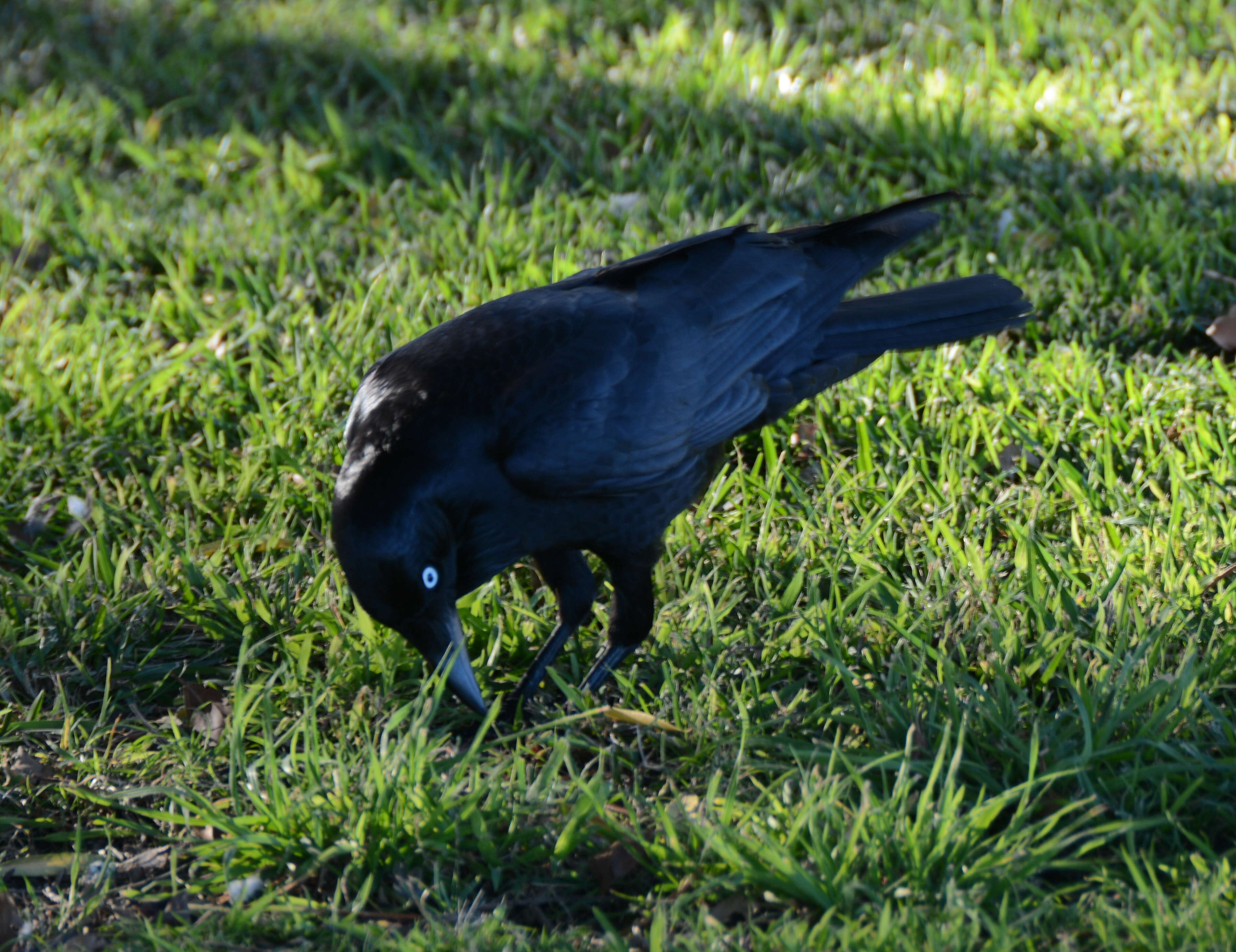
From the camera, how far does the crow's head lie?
2.31m

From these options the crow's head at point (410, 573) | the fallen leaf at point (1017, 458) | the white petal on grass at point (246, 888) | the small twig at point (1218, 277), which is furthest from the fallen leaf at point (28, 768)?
the small twig at point (1218, 277)

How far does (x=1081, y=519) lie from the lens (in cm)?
317

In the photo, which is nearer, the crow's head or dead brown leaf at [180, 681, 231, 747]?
the crow's head

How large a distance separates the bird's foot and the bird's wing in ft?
1.51

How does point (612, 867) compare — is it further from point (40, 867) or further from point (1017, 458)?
point (1017, 458)

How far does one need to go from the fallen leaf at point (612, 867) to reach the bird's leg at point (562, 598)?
1.96 feet

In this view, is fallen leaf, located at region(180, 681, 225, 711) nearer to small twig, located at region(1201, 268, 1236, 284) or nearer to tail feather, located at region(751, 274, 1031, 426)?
tail feather, located at region(751, 274, 1031, 426)

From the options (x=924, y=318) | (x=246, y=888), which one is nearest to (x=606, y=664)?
(x=246, y=888)

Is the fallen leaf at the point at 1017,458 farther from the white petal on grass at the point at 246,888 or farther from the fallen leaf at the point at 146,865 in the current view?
the fallen leaf at the point at 146,865

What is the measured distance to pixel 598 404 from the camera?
2582mm

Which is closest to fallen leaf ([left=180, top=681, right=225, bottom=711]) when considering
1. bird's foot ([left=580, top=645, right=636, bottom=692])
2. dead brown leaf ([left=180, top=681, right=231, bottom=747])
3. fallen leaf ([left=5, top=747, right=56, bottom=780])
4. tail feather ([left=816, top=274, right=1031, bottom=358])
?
dead brown leaf ([left=180, top=681, right=231, bottom=747])

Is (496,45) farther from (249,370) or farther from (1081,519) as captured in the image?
(1081,519)

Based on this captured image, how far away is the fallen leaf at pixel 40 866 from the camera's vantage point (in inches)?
95.1

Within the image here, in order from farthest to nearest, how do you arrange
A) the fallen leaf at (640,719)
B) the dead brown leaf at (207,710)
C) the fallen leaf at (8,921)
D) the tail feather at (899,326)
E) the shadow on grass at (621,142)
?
the shadow on grass at (621,142) → the tail feather at (899,326) → the dead brown leaf at (207,710) → the fallen leaf at (640,719) → the fallen leaf at (8,921)
